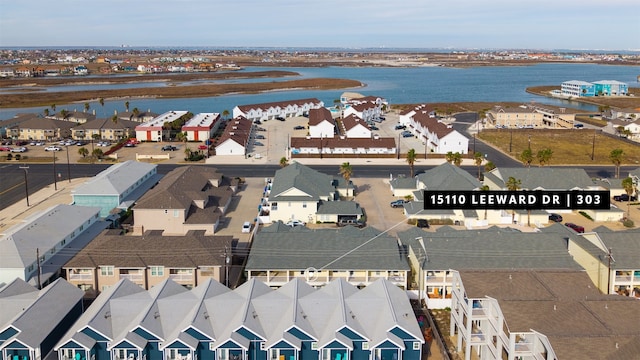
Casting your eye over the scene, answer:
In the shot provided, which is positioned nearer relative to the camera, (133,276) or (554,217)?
(133,276)

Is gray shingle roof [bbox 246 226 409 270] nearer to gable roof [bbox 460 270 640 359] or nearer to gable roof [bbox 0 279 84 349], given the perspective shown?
gable roof [bbox 460 270 640 359]

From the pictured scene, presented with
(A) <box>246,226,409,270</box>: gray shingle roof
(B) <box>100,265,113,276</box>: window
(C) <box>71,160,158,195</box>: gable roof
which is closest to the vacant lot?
(A) <box>246,226,409,270</box>: gray shingle roof

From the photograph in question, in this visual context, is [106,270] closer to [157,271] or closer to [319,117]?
[157,271]

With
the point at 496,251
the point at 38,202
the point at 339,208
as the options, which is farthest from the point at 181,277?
the point at 38,202

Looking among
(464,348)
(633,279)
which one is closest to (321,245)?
(464,348)

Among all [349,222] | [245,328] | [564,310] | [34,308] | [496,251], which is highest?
[564,310]

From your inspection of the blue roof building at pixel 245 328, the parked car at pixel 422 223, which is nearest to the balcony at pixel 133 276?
the blue roof building at pixel 245 328

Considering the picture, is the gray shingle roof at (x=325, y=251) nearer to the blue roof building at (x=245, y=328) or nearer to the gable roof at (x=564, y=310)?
the blue roof building at (x=245, y=328)

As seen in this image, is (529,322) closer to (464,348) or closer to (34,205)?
(464,348)
